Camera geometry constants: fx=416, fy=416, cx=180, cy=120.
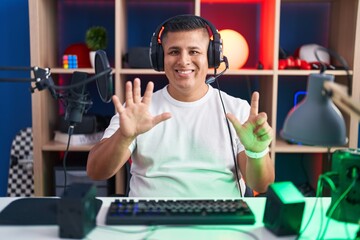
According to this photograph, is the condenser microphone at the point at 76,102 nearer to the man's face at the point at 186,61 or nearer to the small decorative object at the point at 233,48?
the man's face at the point at 186,61

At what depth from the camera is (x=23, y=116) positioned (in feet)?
8.33

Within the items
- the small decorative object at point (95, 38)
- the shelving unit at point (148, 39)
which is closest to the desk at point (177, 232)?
the shelving unit at point (148, 39)

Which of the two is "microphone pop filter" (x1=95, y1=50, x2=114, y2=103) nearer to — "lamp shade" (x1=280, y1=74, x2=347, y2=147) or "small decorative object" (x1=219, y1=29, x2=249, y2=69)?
"lamp shade" (x1=280, y1=74, x2=347, y2=147)

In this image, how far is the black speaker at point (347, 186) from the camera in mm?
865

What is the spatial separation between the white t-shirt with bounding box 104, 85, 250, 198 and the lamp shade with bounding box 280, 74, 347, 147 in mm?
668

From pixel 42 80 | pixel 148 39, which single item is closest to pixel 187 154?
pixel 42 80

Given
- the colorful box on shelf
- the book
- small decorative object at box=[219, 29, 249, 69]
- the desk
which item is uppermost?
small decorative object at box=[219, 29, 249, 69]

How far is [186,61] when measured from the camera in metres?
1.48

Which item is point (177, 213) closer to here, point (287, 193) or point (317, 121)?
point (287, 193)

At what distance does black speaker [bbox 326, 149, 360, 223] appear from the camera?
86 cm

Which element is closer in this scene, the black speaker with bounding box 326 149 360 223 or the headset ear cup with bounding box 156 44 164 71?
the black speaker with bounding box 326 149 360 223

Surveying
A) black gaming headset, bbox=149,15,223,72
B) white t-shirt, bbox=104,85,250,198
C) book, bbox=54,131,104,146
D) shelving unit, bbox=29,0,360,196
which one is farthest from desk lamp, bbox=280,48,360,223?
book, bbox=54,131,104,146

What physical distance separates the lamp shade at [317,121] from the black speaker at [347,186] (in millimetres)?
170

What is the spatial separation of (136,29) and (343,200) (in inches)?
72.1
